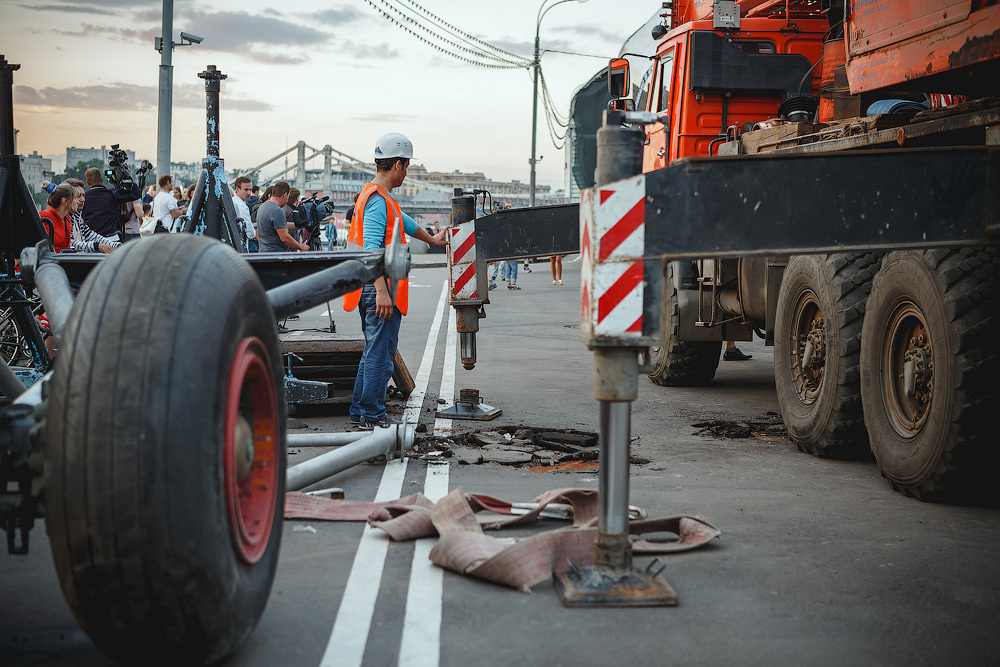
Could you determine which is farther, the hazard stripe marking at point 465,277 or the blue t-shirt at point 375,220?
the hazard stripe marking at point 465,277

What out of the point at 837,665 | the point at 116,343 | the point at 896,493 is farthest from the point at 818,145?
the point at 116,343

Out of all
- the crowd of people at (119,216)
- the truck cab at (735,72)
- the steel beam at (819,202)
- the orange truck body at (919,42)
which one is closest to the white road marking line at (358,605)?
the steel beam at (819,202)

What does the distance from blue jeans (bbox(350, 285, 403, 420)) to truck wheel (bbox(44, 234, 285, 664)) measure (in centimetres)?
409

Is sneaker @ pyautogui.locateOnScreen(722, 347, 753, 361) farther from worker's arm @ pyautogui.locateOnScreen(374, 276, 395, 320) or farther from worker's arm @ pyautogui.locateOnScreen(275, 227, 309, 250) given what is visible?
worker's arm @ pyautogui.locateOnScreen(374, 276, 395, 320)

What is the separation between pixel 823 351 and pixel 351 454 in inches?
123

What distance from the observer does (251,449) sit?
322 centimetres

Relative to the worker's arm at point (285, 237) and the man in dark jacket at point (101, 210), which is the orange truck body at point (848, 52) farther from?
the man in dark jacket at point (101, 210)

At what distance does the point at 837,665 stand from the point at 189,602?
1955mm

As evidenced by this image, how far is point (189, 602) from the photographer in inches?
105

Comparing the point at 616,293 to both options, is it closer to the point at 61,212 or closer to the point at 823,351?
the point at 823,351

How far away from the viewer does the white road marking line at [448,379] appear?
7.26 metres

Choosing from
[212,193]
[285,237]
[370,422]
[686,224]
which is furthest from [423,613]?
[285,237]

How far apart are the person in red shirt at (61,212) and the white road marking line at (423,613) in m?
7.32

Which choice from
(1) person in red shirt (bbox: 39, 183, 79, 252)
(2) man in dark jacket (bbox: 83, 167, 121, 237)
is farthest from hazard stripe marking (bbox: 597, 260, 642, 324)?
(2) man in dark jacket (bbox: 83, 167, 121, 237)
